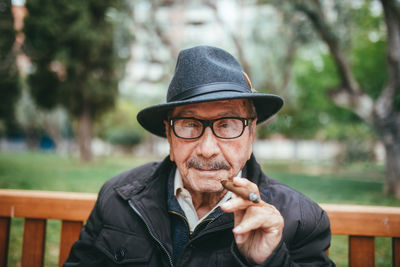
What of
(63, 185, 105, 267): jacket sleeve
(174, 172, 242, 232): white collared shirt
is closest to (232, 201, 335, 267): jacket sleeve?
(174, 172, 242, 232): white collared shirt

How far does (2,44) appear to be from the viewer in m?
11.2

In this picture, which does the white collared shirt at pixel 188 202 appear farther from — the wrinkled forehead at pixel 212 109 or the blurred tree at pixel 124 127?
the blurred tree at pixel 124 127

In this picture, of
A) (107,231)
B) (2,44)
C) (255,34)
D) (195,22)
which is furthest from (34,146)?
(107,231)

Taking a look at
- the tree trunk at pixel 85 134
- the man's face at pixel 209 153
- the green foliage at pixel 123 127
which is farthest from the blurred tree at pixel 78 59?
the green foliage at pixel 123 127

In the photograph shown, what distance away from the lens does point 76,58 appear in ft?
50.7

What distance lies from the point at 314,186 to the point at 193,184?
30.3 feet

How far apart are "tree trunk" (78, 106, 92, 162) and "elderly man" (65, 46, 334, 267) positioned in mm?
16562

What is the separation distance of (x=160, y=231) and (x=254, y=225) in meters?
0.62

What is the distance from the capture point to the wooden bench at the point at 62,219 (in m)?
1.66

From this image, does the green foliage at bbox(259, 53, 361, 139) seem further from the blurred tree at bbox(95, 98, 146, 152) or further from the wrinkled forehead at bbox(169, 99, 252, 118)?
the blurred tree at bbox(95, 98, 146, 152)

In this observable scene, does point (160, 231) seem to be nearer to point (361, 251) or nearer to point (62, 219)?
point (62, 219)

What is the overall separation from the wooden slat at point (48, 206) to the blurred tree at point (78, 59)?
12395mm

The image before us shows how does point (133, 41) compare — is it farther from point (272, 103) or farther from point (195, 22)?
point (195, 22)

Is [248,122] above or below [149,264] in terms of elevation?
above
